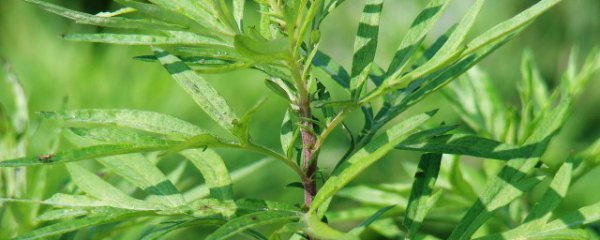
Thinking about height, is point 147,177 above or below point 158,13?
below

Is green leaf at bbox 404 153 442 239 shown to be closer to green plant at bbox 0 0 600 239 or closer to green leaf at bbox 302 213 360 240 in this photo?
green plant at bbox 0 0 600 239

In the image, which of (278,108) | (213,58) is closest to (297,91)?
(213,58)

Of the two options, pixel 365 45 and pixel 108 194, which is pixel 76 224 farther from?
pixel 365 45

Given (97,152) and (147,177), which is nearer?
(97,152)

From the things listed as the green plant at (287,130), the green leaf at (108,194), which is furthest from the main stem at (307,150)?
the green leaf at (108,194)

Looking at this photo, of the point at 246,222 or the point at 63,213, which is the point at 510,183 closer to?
the point at 246,222

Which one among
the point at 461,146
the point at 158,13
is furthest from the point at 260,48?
the point at 461,146

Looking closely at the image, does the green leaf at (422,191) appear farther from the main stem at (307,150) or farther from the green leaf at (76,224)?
the green leaf at (76,224)
